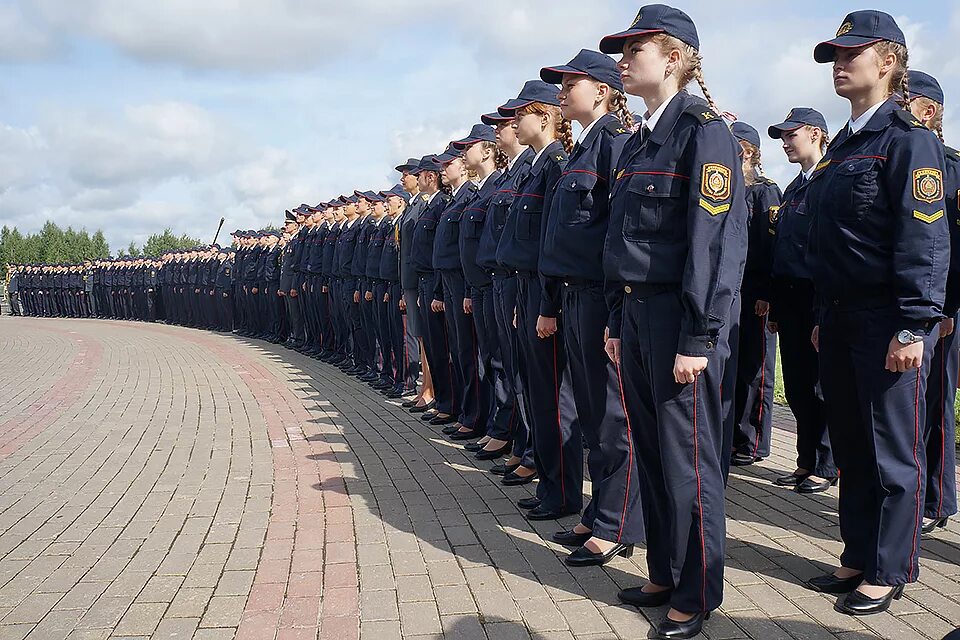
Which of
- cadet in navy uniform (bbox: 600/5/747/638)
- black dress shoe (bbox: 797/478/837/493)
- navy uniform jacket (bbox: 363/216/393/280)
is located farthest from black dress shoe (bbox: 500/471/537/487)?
navy uniform jacket (bbox: 363/216/393/280)

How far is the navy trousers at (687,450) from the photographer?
3.29 meters

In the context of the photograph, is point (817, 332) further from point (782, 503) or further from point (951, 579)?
point (782, 503)

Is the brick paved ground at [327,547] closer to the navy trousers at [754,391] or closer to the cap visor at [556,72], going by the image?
the navy trousers at [754,391]

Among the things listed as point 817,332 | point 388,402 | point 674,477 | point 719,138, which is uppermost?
point 719,138

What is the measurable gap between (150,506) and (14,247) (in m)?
63.9

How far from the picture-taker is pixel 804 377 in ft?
18.0

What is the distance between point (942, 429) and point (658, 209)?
2.16m

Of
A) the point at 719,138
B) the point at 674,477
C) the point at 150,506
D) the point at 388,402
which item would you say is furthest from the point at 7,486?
the point at 719,138

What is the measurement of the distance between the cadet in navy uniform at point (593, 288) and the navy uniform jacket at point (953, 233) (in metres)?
1.51

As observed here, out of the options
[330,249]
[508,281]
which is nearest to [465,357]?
[508,281]

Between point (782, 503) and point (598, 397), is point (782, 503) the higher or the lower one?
the lower one

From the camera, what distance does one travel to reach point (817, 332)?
3916 millimetres

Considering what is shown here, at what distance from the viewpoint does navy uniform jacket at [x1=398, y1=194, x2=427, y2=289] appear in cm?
914

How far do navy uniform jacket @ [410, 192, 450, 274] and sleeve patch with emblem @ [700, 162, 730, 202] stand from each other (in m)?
5.24
